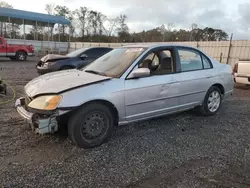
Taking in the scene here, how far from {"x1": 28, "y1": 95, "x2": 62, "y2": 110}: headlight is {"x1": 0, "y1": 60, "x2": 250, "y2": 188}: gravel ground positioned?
669mm

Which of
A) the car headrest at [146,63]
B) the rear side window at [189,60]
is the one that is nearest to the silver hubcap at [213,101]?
the rear side window at [189,60]

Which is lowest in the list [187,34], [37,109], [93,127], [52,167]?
[52,167]

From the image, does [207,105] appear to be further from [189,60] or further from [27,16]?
[27,16]

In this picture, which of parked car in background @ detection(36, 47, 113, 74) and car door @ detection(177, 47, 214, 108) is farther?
parked car in background @ detection(36, 47, 113, 74)

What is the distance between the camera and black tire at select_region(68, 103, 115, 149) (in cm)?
338

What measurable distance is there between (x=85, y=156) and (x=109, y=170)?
0.50 meters

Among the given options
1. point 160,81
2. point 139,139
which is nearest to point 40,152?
point 139,139

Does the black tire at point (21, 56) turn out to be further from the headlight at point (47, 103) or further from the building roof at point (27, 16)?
the headlight at point (47, 103)

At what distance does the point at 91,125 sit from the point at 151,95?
1.20m

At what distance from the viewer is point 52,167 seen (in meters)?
2.98

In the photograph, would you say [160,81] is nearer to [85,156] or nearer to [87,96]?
[87,96]

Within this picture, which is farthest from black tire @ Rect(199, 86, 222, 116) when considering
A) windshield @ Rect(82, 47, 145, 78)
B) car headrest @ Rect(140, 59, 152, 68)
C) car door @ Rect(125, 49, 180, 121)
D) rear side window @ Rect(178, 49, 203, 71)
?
windshield @ Rect(82, 47, 145, 78)

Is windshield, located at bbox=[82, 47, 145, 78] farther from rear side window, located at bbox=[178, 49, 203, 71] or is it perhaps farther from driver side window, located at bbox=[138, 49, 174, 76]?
rear side window, located at bbox=[178, 49, 203, 71]

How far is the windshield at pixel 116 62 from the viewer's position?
3998mm
